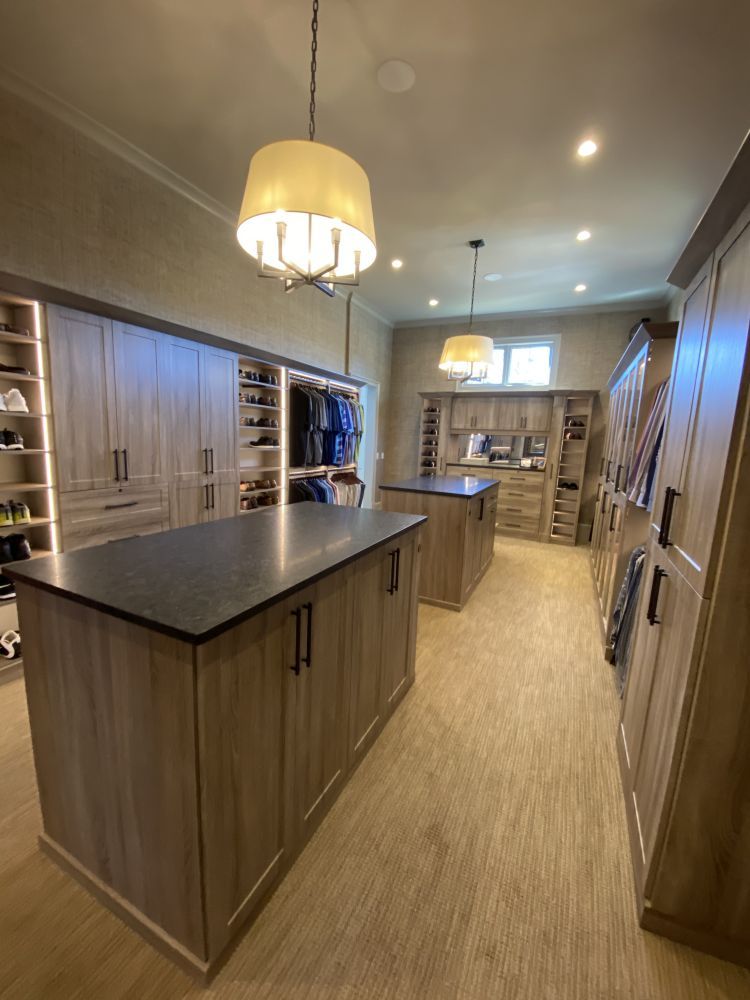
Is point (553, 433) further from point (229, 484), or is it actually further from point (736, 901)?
point (736, 901)

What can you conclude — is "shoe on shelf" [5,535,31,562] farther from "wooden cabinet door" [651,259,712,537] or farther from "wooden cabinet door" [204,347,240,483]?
"wooden cabinet door" [651,259,712,537]

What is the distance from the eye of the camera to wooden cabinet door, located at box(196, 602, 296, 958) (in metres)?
0.97

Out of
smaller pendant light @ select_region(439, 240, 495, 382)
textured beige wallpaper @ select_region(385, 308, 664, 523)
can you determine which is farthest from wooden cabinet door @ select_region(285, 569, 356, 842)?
textured beige wallpaper @ select_region(385, 308, 664, 523)

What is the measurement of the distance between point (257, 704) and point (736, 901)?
1.49 metres

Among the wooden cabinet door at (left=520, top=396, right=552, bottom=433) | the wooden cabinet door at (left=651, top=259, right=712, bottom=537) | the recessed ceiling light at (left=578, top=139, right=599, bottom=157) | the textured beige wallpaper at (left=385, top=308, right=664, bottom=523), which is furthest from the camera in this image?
the wooden cabinet door at (left=520, top=396, right=552, bottom=433)

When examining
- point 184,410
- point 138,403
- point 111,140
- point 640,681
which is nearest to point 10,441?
point 138,403

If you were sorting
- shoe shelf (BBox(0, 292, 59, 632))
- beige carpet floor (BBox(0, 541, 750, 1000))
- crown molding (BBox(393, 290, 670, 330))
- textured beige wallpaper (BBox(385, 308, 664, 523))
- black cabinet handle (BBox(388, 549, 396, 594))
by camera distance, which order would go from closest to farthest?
beige carpet floor (BBox(0, 541, 750, 1000)), black cabinet handle (BBox(388, 549, 396, 594)), shoe shelf (BBox(0, 292, 59, 632)), crown molding (BBox(393, 290, 670, 330)), textured beige wallpaper (BBox(385, 308, 664, 523))

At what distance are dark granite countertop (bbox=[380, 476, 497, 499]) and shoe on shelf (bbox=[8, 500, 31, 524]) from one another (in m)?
2.47

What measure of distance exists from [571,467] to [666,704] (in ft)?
17.1

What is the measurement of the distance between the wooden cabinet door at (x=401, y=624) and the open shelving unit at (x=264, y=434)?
252 centimetres

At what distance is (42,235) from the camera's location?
2455 millimetres

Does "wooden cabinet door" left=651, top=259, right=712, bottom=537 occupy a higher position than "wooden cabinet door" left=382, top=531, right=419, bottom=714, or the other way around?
"wooden cabinet door" left=651, top=259, right=712, bottom=537

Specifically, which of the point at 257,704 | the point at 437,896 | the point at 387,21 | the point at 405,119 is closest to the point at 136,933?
the point at 257,704

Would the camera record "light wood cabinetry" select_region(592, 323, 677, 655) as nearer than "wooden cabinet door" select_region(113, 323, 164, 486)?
Yes
